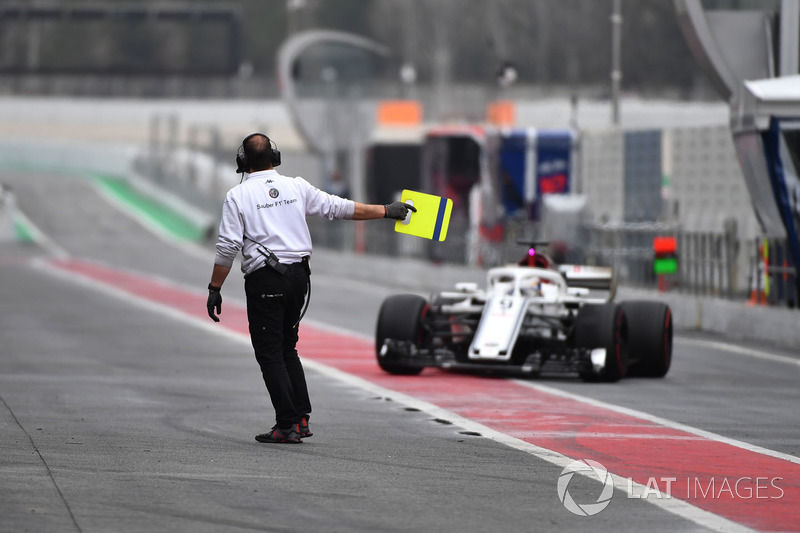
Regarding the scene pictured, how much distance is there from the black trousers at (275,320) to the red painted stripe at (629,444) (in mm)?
1545

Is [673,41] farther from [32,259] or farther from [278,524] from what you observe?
[278,524]

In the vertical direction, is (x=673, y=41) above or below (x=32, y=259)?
above

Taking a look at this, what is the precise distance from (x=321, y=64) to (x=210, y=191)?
32.9ft

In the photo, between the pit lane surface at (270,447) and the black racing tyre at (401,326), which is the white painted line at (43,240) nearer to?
the pit lane surface at (270,447)

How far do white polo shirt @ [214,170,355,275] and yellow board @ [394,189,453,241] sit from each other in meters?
0.53

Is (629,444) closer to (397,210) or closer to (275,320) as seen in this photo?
(397,210)

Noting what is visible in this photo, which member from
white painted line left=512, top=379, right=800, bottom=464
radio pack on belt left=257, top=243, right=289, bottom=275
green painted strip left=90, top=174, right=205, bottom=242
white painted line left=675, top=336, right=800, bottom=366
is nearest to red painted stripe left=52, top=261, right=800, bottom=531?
white painted line left=512, top=379, right=800, bottom=464

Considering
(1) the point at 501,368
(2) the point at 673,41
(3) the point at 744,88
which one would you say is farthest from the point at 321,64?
(1) the point at 501,368

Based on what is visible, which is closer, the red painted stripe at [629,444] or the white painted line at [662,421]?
the red painted stripe at [629,444]

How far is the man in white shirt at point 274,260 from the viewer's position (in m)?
10.4

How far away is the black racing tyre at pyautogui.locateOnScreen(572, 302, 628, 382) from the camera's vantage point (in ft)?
48.5

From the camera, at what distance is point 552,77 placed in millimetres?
99688

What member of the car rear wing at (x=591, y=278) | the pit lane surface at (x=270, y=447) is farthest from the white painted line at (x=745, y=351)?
the car rear wing at (x=591, y=278)

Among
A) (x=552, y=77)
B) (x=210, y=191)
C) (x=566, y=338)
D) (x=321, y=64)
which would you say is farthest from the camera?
(x=552, y=77)
